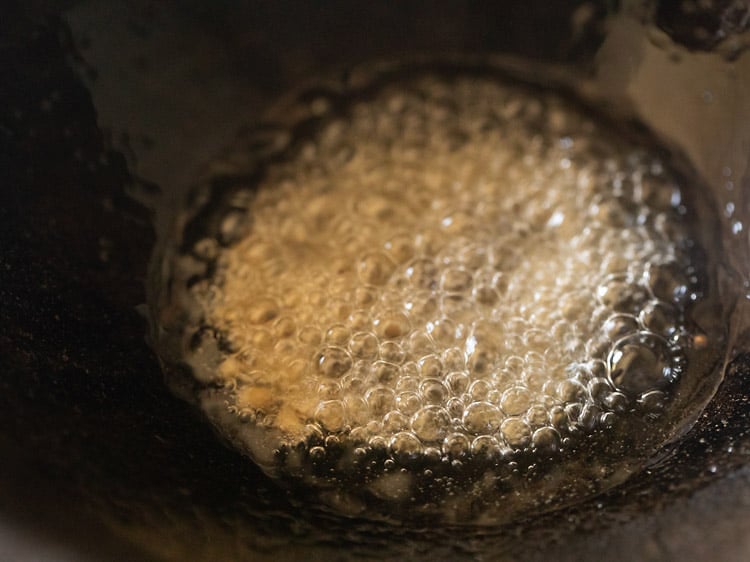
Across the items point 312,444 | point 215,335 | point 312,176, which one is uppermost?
point 312,176

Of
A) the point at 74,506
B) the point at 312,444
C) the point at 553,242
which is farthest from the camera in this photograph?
the point at 553,242

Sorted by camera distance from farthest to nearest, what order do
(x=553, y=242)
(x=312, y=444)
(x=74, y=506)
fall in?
1. (x=553, y=242)
2. (x=312, y=444)
3. (x=74, y=506)

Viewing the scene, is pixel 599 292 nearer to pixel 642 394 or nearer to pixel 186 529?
pixel 642 394

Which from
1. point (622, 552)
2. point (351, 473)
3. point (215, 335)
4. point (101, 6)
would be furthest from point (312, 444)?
point (101, 6)

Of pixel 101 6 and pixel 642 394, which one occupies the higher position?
pixel 101 6

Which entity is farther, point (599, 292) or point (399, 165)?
point (399, 165)
